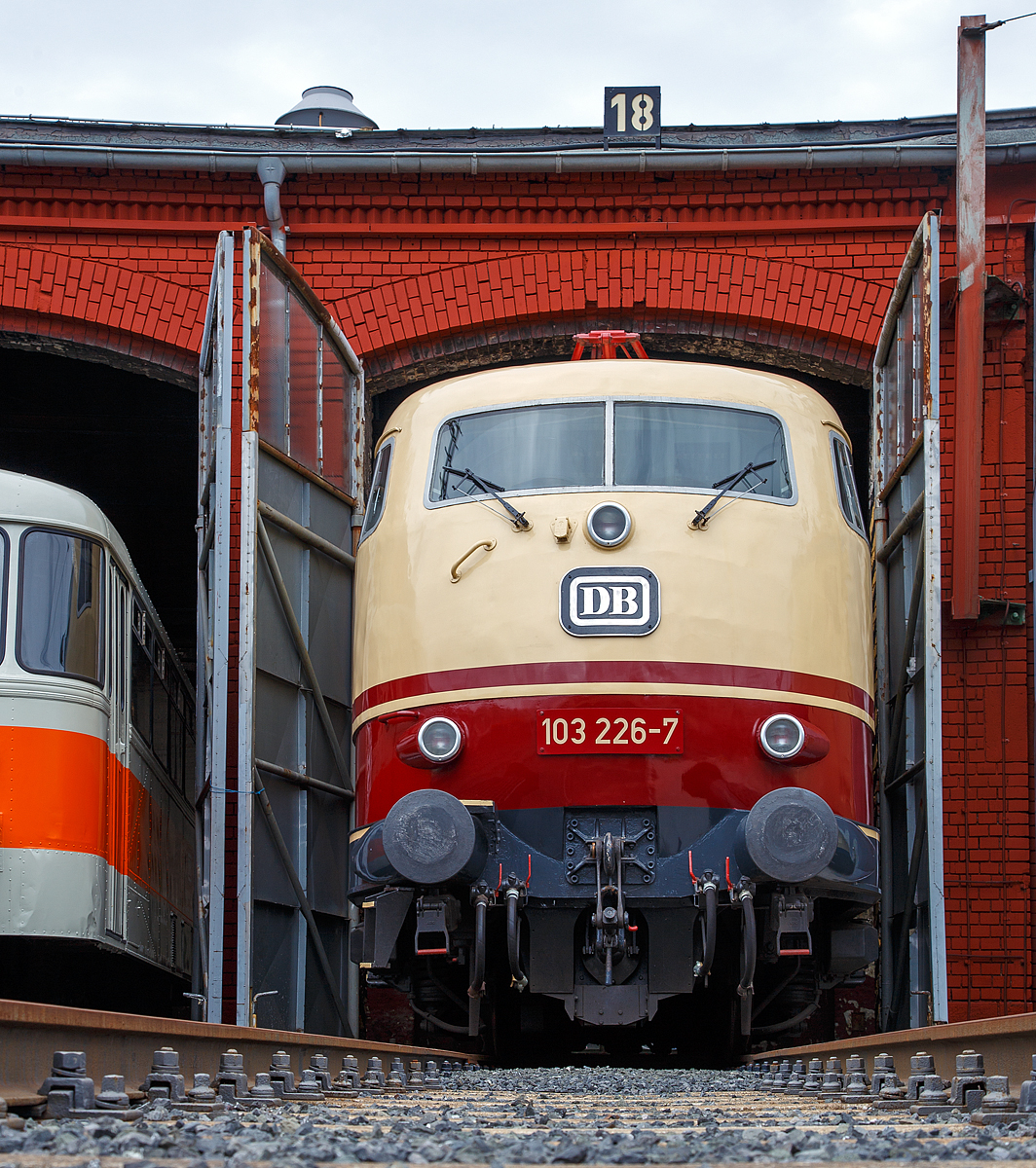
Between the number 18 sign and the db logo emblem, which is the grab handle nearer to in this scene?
the db logo emblem

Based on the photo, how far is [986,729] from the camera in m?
10.4

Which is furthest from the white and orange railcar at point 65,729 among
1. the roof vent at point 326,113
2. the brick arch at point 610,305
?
the roof vent at point 326,113

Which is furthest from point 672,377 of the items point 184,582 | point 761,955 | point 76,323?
point 184,582

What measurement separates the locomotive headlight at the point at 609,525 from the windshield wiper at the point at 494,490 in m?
0.30

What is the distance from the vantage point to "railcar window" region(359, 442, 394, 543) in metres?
7.38

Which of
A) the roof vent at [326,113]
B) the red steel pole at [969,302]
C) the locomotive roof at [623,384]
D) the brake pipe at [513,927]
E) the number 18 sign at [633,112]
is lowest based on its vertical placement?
the brake pipe at [513,927]

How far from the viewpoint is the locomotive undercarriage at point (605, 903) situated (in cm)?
576

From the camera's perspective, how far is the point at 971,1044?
435cm

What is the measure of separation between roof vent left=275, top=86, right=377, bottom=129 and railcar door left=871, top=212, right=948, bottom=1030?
638cm

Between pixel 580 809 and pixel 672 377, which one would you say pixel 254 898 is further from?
pixel 672 377

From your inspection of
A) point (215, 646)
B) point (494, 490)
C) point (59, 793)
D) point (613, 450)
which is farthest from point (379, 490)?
point (59, 793)

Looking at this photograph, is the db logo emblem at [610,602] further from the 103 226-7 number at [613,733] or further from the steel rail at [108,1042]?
the steel rail at [108,1042]

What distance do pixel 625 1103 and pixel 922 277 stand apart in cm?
494

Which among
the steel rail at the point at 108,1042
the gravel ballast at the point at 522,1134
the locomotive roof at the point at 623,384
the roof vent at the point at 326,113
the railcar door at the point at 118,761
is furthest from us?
the roof vent at the point at 326,113
